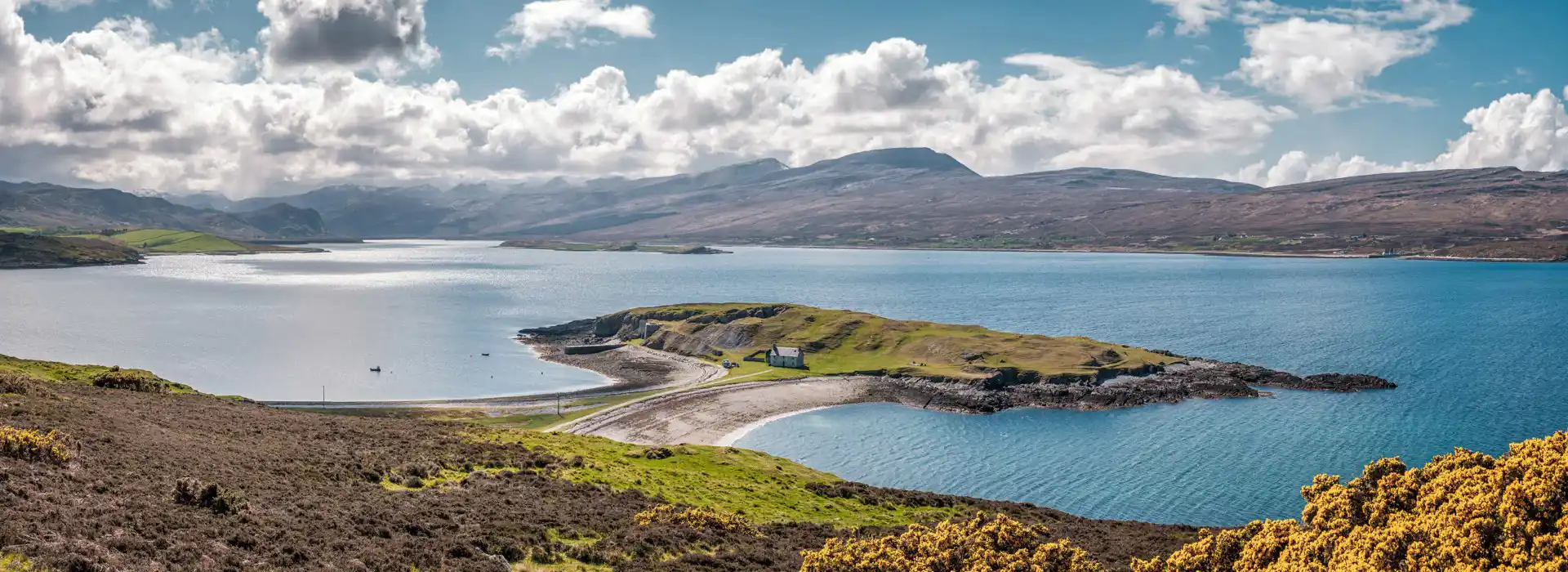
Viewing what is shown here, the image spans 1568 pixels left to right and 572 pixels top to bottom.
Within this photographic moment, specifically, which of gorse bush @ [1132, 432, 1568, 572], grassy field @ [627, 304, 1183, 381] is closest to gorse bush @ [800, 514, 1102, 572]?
gorse bush @ [1132, 432, 1568, 572]

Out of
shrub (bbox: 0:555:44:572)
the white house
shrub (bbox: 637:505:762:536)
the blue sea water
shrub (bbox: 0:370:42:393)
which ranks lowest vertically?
the blue sea water

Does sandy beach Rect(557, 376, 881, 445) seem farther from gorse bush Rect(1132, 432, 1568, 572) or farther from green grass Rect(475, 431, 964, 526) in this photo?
gorse bush Rect(1132, 432, 1568, 572)

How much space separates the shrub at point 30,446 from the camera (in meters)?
32.1

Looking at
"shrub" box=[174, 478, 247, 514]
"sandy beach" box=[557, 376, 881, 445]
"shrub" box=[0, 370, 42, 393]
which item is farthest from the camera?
"sandy beach" box=[557, 376, 881, 445]

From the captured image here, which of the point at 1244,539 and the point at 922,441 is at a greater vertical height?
the point at 1244,539

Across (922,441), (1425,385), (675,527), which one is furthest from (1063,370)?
(675,527)

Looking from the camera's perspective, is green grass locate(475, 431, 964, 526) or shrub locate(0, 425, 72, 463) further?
green grass locate(475, 431, 964, 526)

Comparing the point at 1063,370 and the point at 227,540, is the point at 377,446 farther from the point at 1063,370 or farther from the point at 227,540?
the point at 1063,370

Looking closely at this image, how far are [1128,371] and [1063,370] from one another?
35.7 ft

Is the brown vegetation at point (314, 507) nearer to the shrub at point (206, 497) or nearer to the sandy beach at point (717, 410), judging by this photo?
the shrub at point (206, 497)

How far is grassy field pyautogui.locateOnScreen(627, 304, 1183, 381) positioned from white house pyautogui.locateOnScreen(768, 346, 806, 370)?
150 centimetres

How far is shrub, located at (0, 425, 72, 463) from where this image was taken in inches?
1265

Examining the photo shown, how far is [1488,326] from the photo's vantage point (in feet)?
579

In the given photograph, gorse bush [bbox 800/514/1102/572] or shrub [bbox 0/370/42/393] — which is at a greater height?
shrub [bbox 0/370/42/393]
